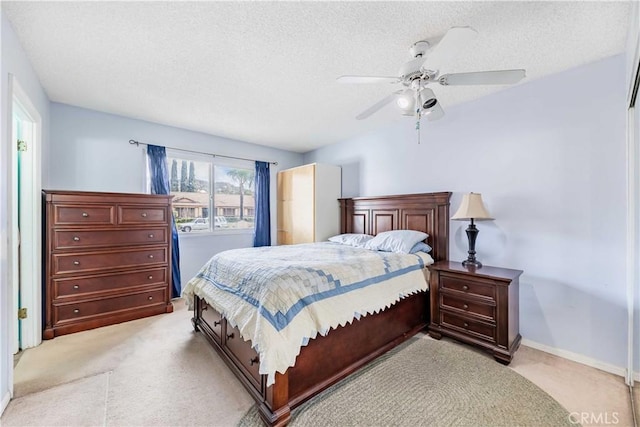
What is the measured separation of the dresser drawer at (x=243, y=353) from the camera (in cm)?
176

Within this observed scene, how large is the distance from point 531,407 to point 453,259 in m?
1.55

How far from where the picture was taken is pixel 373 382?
6.43 ft

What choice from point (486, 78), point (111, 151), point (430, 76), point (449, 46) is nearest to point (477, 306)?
point (486, 78)

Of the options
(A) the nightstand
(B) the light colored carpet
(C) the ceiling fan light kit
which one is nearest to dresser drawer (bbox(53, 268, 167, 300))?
(B) the light colored carpet

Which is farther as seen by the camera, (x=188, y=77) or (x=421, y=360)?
(x=188, y=77)

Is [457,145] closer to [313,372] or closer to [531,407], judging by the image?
[531,407]

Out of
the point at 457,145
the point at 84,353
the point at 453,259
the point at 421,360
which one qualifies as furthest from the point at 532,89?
the point at 84,353

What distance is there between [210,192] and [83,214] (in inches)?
67.1

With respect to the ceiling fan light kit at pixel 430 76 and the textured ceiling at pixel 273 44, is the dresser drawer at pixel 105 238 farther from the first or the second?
the ceiling fan light kit at pixel 430 76

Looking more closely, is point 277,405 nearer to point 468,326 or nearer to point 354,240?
point 468,326

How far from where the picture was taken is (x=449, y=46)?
150 cm

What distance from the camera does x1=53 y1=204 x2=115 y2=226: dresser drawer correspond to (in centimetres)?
271

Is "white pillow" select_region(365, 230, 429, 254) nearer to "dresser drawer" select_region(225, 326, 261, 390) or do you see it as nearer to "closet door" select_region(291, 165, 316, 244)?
"closet door" select_region(291, 165, 316, 244)

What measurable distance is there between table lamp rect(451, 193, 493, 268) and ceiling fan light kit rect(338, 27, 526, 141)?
3.25ft
